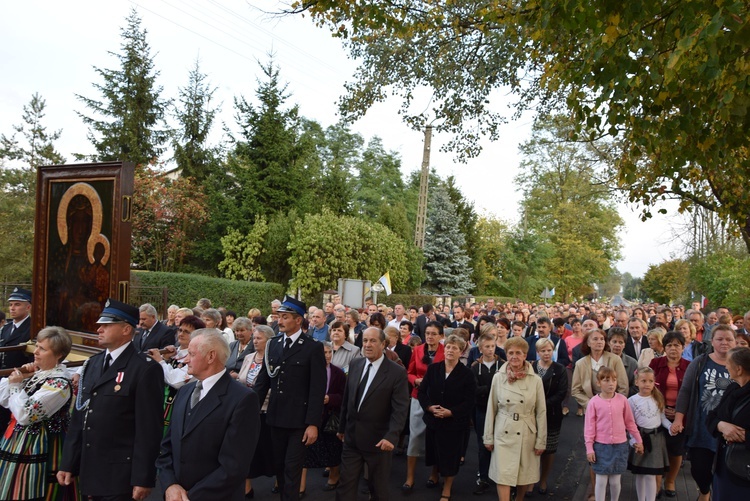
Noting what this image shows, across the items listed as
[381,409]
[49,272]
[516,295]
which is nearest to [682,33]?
[381,409]

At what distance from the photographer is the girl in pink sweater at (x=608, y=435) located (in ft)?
21.9

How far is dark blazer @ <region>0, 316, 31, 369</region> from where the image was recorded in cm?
739

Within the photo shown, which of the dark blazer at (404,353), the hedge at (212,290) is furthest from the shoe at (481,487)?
the hedge at (212,290)

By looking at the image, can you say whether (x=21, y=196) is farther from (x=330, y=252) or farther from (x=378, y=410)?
(x=378, y=410)

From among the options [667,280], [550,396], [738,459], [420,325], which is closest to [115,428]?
[738,459]

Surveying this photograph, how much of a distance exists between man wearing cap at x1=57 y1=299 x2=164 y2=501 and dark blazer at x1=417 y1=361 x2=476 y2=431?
3760 mm

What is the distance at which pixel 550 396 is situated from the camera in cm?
789

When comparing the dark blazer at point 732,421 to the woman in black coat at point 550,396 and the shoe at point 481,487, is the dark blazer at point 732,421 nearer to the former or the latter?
the woman in black coat at point 550,396

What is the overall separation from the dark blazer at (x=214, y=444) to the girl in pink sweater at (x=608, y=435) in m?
4.09

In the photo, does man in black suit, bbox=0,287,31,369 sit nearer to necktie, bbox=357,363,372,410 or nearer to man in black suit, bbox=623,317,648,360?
necktie, bbox=357,363,372,410

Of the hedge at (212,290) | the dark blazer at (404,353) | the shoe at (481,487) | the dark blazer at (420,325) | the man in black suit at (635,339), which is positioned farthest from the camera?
the hedge at (212,290)

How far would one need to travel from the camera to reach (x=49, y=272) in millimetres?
8961

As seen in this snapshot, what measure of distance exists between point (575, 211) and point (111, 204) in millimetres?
49670

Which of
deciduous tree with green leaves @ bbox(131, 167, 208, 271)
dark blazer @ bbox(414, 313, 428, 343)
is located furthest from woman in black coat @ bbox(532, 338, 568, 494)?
deciduous tree with green leaves @ bbox(131, 167, 208, 271)
